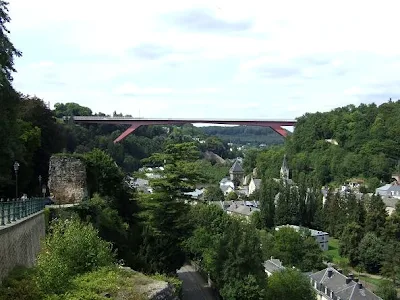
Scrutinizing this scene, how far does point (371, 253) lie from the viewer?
159ft

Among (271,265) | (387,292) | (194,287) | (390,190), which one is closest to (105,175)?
(194,287)

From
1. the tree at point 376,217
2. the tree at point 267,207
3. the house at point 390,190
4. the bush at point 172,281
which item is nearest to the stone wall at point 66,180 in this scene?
the bush at point 172,281

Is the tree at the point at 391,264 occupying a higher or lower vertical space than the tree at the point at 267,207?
lower

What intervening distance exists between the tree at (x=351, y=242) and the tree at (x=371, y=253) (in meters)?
0.86

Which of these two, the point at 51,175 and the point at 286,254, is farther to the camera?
the point at 286,254

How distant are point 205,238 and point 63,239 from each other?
2241cm

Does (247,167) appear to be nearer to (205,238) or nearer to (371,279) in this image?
(371,279)

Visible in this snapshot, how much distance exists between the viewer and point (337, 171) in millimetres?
87875

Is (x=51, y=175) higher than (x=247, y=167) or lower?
higher

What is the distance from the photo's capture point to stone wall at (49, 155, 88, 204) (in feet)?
71.3

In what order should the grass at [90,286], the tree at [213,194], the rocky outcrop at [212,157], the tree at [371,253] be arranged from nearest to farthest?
the grass at [90,286], the tree at [371,253], the tree at [213,194], the rocky outcrop at [212,157]

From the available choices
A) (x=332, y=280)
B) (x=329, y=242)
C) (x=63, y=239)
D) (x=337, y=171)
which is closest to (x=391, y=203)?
(x=329, y=242)

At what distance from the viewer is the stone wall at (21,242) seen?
11.1 m

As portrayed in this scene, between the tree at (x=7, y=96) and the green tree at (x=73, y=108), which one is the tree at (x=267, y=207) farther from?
the tree at (x=7, y=96)
